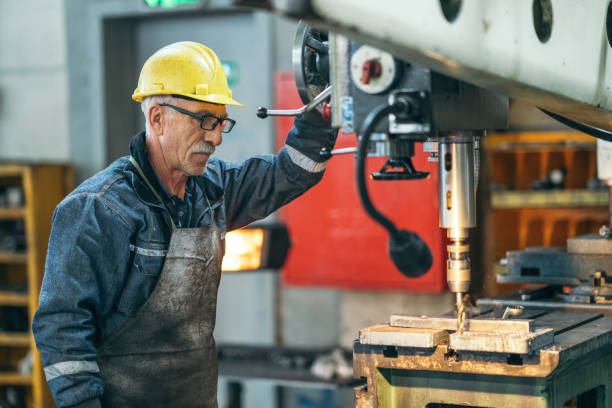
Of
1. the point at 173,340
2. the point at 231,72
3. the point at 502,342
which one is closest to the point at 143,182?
the point at 173,340

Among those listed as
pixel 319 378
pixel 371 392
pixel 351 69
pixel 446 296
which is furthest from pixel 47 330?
pixel 446 296

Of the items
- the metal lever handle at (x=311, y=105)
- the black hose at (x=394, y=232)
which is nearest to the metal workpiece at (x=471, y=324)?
the black hose at (x=394, y=232)

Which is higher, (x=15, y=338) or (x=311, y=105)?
(x=311, y=105)

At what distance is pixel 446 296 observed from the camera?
4172 mm

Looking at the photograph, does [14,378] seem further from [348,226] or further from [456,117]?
[456,117]

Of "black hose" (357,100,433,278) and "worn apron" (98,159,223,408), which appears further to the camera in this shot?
"worn apron" (98,159,223,408)

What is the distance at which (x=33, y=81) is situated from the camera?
498cm

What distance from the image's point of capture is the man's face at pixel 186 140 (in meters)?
2.05

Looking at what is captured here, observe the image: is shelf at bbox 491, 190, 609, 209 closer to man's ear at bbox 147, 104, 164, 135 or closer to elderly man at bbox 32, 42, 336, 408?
elderly man at bbox 32, 42, 336, 408

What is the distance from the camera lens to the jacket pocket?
1.94m

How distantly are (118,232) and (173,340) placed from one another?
30 cm

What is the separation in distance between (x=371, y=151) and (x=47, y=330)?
814mm

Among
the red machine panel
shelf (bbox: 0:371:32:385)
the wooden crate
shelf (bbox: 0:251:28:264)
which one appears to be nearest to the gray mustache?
the red machine panel

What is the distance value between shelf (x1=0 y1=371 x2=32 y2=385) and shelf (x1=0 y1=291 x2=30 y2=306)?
0.39 m
